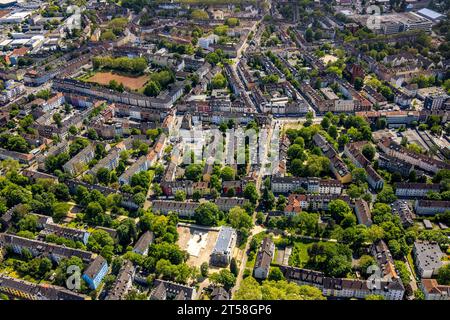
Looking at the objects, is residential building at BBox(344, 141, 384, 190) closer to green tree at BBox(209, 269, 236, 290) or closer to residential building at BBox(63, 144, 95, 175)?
green tree at BBox(209, 269, 236, 290)

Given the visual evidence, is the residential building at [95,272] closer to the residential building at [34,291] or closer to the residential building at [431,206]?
the residential building at [34,291]

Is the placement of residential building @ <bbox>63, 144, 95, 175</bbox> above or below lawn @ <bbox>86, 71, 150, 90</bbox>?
below

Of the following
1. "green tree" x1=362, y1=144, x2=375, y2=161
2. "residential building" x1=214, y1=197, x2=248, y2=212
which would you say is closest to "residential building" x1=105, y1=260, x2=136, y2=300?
"residential building" x1=214, y1=197, x2=248, y2=212

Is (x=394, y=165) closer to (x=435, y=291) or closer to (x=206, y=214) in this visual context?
(x=435, y=291)

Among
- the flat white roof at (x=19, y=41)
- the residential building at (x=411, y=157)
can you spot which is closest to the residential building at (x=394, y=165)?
the residential building at (x=411, y=157)

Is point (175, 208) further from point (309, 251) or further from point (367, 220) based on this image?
point (367, 220)

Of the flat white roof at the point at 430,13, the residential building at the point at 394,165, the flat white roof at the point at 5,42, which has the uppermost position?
the flat white roof at the point at 430,13
